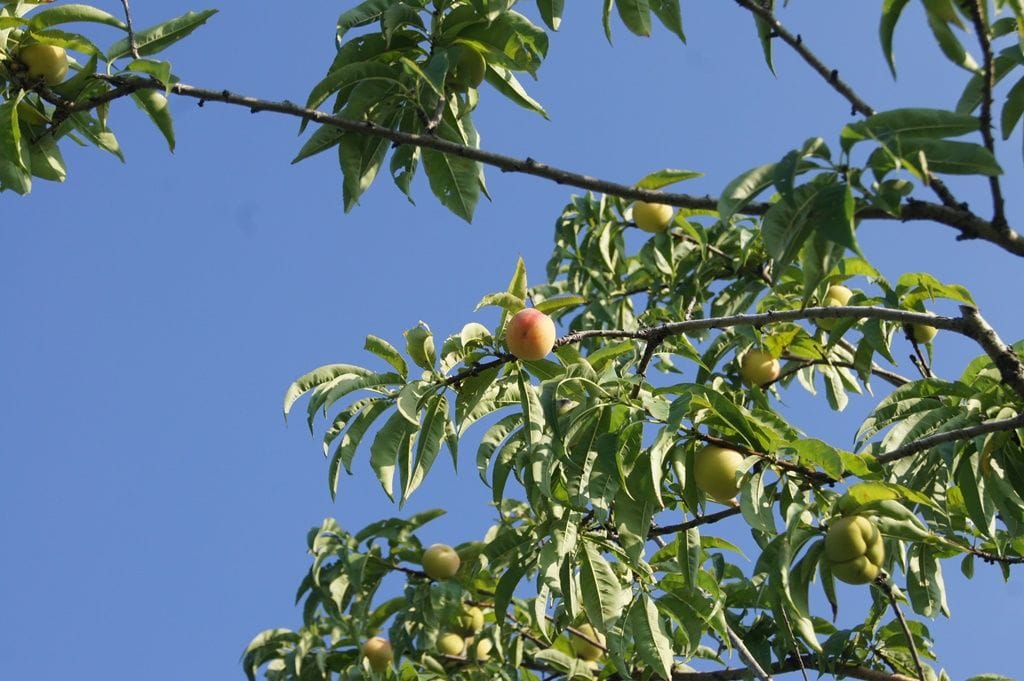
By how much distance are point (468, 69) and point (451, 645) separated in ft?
9.26

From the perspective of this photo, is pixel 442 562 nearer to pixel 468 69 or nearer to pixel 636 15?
pixel 468 69

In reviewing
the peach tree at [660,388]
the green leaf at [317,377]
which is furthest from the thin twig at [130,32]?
the green leaf at [317,377]

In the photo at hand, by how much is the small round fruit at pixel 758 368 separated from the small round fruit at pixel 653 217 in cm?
59

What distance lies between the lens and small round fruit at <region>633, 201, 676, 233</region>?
416 centimetres

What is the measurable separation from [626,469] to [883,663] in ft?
6.28

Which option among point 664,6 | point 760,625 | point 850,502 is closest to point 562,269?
point 760,625

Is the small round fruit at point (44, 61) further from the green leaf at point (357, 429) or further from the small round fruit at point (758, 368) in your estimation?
the small round fruit at point (758, 368)

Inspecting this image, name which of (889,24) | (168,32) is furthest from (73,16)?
(889,24)

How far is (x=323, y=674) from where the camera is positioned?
4613 mm

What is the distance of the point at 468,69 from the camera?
8.97 ft

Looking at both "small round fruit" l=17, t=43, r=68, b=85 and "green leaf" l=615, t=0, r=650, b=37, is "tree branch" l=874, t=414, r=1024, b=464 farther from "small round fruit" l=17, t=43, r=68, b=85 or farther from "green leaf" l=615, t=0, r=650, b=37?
"small round fruit" l=17, t=43, r=68, b=85

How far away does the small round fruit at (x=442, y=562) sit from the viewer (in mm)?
4145

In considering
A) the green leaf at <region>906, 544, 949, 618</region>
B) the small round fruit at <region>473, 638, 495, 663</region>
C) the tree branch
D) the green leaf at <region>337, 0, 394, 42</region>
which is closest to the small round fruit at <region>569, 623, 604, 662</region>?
the small round fruit at <region>473, 638, 495, 663</region>

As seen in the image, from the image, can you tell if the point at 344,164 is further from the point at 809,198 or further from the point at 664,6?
the point at 809,198
